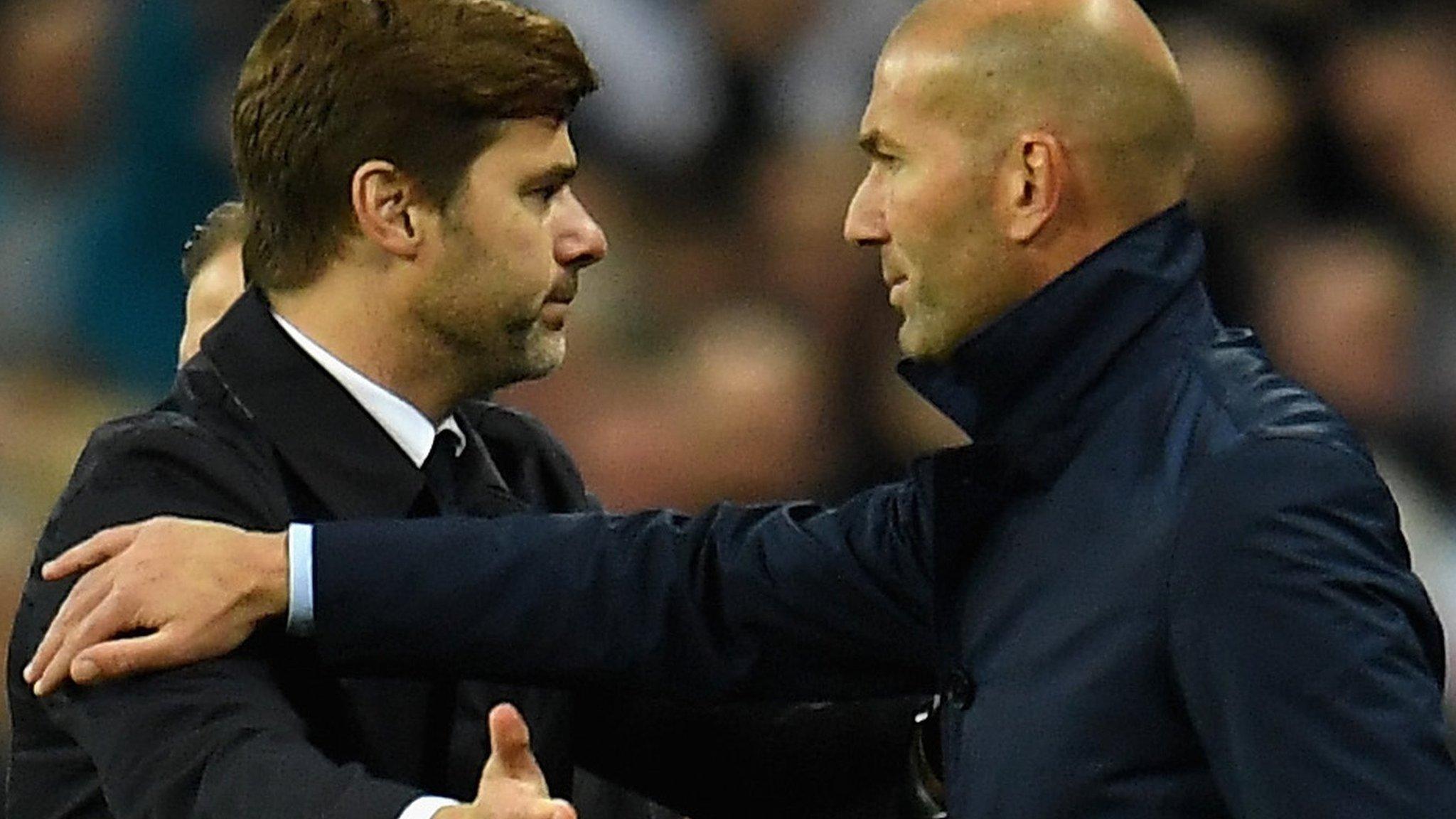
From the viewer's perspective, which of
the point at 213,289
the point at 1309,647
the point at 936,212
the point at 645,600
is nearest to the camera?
the point at 1309,647

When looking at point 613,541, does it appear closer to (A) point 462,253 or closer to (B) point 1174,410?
(A) point 462,253

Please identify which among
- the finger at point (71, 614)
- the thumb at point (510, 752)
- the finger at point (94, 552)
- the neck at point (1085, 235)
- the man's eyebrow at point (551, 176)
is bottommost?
the thumb at point (510, 752)

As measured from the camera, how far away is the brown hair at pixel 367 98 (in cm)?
149

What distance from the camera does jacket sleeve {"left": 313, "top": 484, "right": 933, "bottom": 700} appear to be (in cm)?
148

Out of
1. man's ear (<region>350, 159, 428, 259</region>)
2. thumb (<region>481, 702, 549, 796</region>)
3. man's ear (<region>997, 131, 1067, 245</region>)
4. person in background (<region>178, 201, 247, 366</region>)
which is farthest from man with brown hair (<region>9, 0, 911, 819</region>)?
person in background (<region>178, 201, 247, 366</region>)

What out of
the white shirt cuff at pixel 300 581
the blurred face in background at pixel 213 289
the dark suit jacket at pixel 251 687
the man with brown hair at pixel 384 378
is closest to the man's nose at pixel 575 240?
the man with brown hair at pixel 384 378

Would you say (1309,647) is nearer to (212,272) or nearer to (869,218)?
(869,218)

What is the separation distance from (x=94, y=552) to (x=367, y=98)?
29 centimetres

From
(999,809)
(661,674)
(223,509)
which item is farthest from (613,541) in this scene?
(999,809)

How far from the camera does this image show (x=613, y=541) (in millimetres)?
1523

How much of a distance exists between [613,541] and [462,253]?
0.58 ft

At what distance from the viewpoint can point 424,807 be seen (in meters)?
1.29

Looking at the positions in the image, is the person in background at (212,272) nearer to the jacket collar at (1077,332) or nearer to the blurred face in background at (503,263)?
the blurred face in background at (503,263)

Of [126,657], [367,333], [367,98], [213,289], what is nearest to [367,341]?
[367,333]
